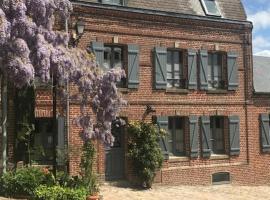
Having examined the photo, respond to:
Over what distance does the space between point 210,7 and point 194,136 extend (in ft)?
17.6

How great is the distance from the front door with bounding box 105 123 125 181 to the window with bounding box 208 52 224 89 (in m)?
4.29

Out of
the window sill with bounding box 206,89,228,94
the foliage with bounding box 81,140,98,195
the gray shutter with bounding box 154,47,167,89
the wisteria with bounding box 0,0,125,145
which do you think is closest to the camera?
the wisteria with bounding box 0,0,125,145

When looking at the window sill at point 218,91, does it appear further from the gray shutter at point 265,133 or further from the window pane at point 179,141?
the gray shutter at point 265,133

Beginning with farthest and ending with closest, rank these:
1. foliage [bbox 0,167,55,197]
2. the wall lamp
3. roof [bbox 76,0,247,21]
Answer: roof [bbox 76,0,247,21], the wall lamp, foliage [bbox 0,167,55,197]

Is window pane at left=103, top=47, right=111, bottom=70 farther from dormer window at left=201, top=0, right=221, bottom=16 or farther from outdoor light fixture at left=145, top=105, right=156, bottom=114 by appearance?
dormer window at left=201, top=0, right=221, bottom=16

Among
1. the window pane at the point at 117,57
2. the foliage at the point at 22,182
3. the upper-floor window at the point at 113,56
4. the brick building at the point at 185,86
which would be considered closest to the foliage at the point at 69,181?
the foliage at the point at 22,182

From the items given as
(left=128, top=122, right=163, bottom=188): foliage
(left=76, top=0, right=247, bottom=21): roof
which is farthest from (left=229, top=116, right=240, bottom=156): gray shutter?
(left=76, top=0, right=247, bottom=21): roof

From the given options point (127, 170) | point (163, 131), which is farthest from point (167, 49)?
point (127, 170)

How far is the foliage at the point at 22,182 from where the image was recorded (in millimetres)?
13734

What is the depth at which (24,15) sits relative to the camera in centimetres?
1281

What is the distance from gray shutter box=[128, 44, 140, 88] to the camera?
18562 mm

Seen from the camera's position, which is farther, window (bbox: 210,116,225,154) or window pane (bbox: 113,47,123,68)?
window (bbox: 210,116,225,154)

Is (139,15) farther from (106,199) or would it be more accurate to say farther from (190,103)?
(106,199)

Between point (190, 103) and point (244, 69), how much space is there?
2998 millimetres
